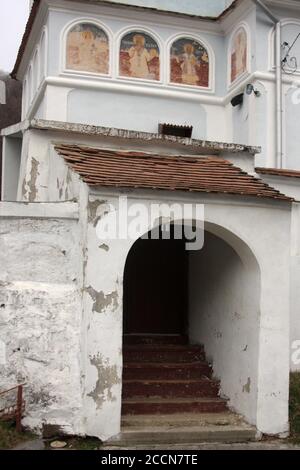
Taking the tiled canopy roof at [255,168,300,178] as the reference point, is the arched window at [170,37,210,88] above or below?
above

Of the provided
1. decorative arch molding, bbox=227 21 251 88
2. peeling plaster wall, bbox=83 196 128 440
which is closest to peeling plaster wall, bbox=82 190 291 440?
peeling plaster wall, bbox=83 196 128 440

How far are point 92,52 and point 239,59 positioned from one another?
3.52 m

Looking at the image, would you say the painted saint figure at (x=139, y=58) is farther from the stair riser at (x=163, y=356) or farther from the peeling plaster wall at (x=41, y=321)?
the peeling plaster wall at (x=41, y=321)

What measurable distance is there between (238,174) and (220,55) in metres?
6.69

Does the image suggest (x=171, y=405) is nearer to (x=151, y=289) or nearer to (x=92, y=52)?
(x=151, y=289)

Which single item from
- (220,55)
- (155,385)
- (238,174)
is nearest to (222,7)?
(220,55)

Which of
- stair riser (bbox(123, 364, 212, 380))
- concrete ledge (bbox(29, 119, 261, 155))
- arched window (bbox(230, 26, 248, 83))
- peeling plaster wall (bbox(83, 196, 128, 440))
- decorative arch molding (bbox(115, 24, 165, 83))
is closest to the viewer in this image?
peeling plaster wall (bbox(83, 196, 128, 440))

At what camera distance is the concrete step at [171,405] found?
7.75 meters

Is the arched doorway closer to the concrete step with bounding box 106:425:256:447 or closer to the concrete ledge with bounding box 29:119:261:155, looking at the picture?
the concrete step with bounding box 106:425:256:447

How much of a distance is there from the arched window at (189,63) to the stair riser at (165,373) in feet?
25.3

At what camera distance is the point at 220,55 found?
1422 cm

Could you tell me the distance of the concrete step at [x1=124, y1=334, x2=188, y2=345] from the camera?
31.3 ft

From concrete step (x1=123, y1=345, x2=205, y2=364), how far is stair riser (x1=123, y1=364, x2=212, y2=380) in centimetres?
27

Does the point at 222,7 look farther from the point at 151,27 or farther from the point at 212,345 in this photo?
the point at 212,345
